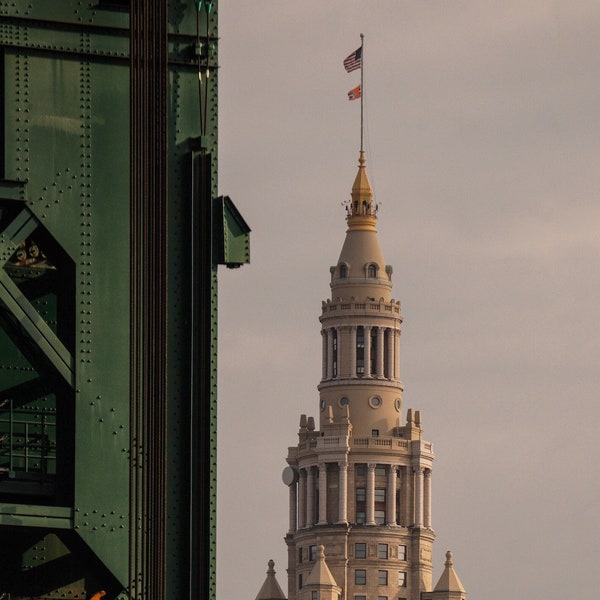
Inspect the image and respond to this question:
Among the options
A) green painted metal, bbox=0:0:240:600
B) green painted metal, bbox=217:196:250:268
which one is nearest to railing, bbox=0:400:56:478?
green painted metal, bbox=0:0:240:600

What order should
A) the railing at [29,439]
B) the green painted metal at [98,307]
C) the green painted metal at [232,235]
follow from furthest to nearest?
the green painted metal at [232,235]
the railing at [29,439]
the green painted metal at [98,307]

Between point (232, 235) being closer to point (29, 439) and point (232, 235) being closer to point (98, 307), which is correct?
point (98, 307)

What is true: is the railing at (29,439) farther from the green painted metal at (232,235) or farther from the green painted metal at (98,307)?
the green painted metal at (232,235)

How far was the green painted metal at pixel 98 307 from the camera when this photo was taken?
841 inches

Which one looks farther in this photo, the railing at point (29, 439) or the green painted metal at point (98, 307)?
the railing at point (29, 439)

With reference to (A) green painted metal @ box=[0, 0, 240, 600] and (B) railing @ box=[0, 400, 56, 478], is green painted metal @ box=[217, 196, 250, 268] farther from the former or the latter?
(B) railing @ box=[0, 400, 56, 478]

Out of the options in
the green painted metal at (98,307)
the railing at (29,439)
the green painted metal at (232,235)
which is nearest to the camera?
the green painted metal at (98,307)

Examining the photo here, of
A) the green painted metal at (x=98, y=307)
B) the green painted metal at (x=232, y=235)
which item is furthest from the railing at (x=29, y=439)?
the green painted metal at (x=232, y=235)

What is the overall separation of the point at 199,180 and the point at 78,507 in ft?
10.6

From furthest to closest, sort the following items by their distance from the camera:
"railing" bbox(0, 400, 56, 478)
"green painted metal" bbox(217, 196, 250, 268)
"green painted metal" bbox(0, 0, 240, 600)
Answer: "green painted metal" bbox(217, 196, 250, 268) → "railing" bbox(0, 400, 56, 478) → "green painted metal" bbox(0, 0, 240, 600)

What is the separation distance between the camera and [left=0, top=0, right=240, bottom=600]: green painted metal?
21.4 metres

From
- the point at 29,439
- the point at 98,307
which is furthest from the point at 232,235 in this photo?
the point at 29,439

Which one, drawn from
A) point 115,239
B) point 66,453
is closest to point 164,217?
point 115,239

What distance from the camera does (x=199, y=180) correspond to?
2264 cm
